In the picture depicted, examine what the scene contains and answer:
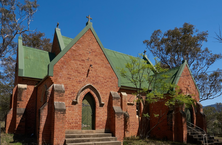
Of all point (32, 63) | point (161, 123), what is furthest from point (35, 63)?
point (161, 123)

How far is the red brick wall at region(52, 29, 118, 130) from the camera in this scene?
1231 centimetres

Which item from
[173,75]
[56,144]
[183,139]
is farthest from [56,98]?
[173,75]

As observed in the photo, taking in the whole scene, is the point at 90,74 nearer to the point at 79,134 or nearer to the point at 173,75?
the point at 79,134

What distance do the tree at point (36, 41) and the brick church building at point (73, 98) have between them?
690 inches

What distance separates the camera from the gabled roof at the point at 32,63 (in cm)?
1539

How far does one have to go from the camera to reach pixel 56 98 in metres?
11.5

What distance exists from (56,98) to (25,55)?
7.76m

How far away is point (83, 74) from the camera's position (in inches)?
524

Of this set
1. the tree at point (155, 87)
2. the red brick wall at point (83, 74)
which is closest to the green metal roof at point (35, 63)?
the red brick wall at point (83, 74)

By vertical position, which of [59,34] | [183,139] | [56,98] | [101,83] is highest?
[59,34]

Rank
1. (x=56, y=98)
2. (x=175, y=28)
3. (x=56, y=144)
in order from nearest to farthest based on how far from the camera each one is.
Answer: (x=56, y=144) → (x=56, y=98) → (x=175, y=28)

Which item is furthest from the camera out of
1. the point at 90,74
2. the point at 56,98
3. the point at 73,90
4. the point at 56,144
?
the point at 90,74

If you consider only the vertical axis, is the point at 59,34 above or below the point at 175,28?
below

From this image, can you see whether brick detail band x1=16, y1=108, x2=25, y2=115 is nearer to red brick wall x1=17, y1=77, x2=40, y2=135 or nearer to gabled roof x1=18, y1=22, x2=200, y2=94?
red brick wall x1=17, y1=77, x2=40, y2=135
